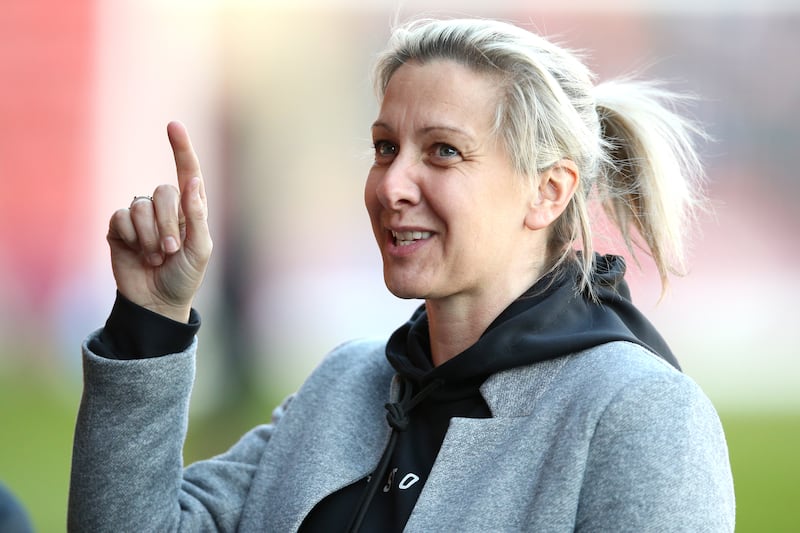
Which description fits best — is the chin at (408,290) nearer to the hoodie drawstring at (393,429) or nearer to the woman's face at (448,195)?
the woman's face at (448,195)

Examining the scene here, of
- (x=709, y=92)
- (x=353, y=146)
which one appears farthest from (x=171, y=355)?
(x=709, y=92)

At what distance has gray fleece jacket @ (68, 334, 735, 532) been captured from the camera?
1.48 metres

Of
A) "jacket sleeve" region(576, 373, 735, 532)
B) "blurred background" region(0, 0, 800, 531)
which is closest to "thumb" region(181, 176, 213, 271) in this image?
"jacket sleeve" region(576, 373, 735, 532)

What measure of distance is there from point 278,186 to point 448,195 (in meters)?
4.50

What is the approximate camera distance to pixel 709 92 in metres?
6.25

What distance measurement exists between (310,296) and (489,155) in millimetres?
4199

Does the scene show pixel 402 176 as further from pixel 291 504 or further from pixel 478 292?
pixel 291 504

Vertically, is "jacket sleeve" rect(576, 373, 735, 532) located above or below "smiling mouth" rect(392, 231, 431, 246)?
below

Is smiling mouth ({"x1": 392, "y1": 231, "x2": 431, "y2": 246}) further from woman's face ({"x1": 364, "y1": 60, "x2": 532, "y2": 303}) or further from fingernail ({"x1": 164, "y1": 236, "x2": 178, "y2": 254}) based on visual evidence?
fingernail ({"x1": 164, "y1": 236, "x2": 178, "y2": 254})

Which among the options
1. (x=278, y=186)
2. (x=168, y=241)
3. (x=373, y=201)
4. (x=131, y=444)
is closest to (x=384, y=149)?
(x=373, y=201)

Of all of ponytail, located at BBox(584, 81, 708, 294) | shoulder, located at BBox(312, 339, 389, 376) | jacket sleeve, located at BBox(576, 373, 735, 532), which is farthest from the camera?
shoulder, located at BBox(312, 339, 389, 376)

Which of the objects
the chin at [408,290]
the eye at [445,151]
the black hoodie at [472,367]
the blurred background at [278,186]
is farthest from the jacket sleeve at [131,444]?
the blurred background at [278,186]

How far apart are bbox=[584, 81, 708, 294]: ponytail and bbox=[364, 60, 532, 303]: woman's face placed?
258 mm

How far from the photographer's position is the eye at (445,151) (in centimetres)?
176
